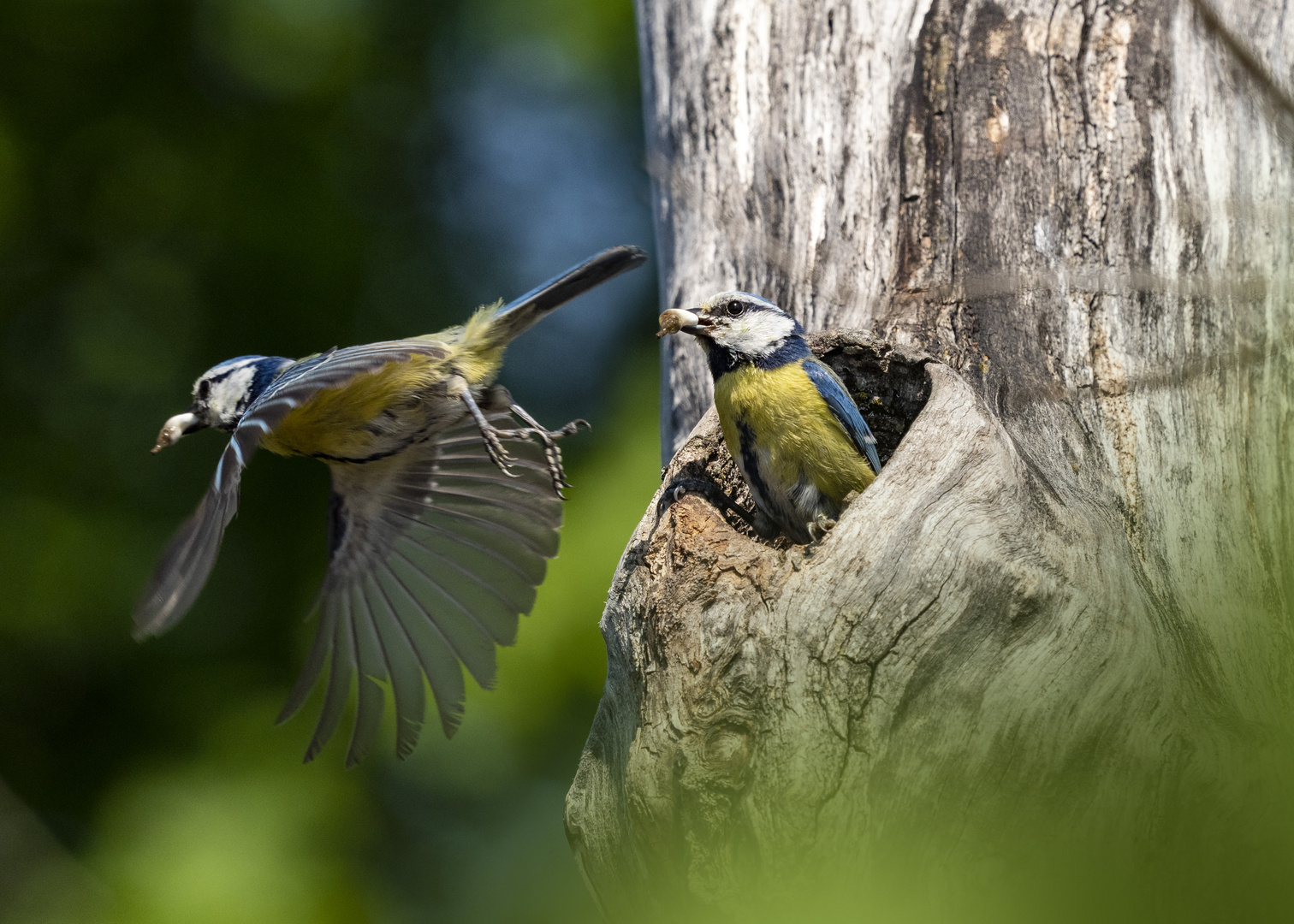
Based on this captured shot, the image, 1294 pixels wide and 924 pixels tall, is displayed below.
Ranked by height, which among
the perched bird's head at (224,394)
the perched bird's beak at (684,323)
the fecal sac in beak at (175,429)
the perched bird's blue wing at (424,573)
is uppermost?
the perched bird's beak at (684,323)

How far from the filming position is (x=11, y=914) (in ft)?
11.6

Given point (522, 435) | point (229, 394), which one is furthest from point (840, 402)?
point (229, 394)

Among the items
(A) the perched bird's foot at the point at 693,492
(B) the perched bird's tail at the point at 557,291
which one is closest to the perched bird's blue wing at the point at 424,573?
(B) the perched bird's tail at the point at 557,291

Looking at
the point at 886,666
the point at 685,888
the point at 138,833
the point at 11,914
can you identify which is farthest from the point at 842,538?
the point at 11,914

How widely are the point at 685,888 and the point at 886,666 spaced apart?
0.58 m

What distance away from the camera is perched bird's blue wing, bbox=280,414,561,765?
11.0 ft

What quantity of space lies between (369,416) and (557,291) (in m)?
0.73

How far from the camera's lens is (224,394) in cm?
329

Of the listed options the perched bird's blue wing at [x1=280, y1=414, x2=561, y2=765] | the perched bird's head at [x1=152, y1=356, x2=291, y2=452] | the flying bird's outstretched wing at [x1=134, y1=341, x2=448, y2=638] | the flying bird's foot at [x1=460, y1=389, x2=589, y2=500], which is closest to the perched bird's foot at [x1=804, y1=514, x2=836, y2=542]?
the flying bird's foot at [x1=460, y1=389, x2=589, y2=500]

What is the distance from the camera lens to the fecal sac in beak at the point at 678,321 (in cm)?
288

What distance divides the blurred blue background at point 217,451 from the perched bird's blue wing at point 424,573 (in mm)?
476

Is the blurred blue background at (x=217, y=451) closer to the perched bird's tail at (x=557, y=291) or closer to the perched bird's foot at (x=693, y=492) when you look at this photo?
the perched bird's tail at (x=557, y=291)

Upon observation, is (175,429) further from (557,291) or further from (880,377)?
(880,377)

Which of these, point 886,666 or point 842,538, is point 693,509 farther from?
point 886,666
